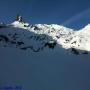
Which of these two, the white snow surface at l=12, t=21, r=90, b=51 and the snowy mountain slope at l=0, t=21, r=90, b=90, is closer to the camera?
the snowy mountain slope at l=0, t=21, r=90, b=90

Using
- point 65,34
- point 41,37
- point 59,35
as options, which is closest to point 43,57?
point 41,37

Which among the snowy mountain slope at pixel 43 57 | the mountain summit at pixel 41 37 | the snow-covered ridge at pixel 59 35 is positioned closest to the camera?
the snowy mountain slope at pixel 43 57

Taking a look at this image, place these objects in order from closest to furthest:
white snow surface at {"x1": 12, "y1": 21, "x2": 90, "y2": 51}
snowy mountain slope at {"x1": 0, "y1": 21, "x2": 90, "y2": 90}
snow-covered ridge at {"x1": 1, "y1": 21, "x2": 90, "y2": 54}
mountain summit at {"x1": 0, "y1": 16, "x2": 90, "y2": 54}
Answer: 1. snowy mountain slope at {"x1": 0, "y1": 21, "x2": 90, "y2": 90}
2. mountain summit at {"x1": 0, "y1": 16, "x2": 90, "y2": 54}
3. snow-covered ridge at {"x1": 1, "y1": 21, "x2": 90, "y2": 54}
4. white snow surface at {"x1": 12, "y1": 21, "x2": 90, "y2": 51}

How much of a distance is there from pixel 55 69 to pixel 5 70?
18.4 m

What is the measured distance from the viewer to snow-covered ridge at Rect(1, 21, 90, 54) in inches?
5183

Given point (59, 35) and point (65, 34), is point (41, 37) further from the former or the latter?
point (65, 34)

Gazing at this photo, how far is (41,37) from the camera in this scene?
441 feet

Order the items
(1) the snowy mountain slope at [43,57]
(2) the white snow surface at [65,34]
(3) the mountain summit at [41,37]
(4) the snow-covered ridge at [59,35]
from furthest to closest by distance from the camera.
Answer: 1. (2) the white snow surface at [65,34]
2. (4) the snow-covered ridge at [59,35]
3. (3) the mountain summit at [41,37]
4. (1) the snowy mountain slope at [43,57]

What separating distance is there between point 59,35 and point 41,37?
1244 centimetres

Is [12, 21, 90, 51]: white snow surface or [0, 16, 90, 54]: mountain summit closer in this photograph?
[0, 16, 90, 54]: mountain summit

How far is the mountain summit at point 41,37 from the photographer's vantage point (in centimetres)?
12664

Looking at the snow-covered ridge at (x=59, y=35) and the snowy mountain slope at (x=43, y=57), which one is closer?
the snowy mountain slope at (x=43, y=57)

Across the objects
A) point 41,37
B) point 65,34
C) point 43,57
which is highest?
point 65,34

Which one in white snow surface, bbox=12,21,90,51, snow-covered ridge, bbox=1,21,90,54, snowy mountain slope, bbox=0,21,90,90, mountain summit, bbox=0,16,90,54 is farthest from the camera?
white snow surface, bbox=12,21,90,51
